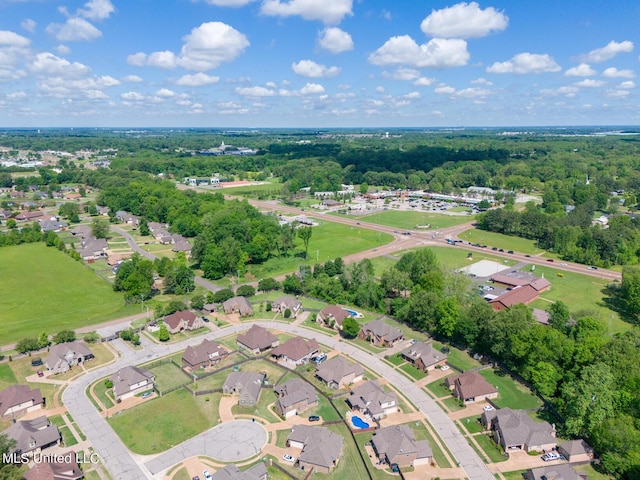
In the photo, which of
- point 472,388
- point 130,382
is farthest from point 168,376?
point 472,388

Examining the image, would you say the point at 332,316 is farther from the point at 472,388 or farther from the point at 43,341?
the point at 43,341

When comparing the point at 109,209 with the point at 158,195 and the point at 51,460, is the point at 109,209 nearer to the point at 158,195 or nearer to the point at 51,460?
the point at 158,195

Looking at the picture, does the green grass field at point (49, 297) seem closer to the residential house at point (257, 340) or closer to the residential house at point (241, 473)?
the residential house at point (257, 340)

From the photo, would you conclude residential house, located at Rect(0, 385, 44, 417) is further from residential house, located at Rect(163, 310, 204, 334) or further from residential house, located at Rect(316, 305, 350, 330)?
residential house, located at Rect(316, 305, 350, 330)

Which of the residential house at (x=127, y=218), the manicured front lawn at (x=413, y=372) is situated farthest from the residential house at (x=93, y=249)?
the manicured front lawn at (x=413, y=372)

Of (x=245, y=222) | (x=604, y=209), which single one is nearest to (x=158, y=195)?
(x=245, y=222)

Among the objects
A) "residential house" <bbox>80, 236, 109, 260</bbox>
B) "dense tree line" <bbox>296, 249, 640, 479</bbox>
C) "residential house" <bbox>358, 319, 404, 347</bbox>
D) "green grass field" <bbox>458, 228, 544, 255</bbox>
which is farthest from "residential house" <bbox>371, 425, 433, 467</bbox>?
"residential house" <bbox>80, 236, 109, 260</bbox>
